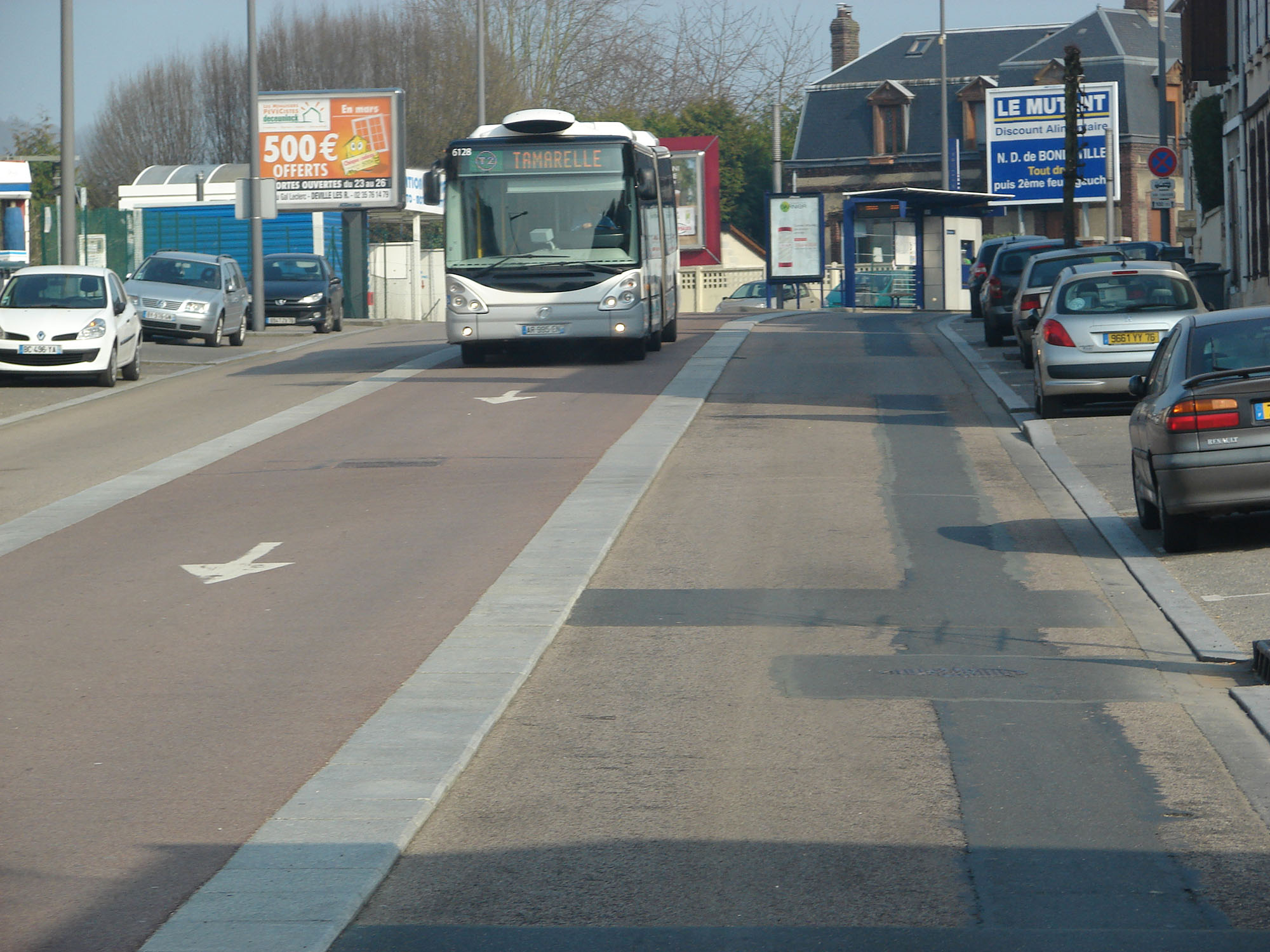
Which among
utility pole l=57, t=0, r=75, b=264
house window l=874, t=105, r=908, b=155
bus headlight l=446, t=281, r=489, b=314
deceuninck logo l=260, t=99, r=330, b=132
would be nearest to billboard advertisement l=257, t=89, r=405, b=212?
deceuninck logo l=260, t=99, r=330, b=132

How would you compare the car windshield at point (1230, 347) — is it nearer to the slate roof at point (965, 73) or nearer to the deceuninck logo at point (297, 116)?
the deceuninck logo at point (297, 116)

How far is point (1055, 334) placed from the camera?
61.3ft

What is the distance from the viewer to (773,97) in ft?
245

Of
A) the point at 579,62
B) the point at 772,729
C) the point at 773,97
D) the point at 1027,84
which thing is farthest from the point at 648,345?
the point at 1027,84

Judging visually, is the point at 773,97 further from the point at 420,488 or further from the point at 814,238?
the point at 420,488

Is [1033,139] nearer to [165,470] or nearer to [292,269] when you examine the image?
[292,269]

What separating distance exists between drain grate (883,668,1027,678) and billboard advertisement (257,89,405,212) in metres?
45.7

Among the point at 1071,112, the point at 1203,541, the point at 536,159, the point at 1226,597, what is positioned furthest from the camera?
the point at 1071,112

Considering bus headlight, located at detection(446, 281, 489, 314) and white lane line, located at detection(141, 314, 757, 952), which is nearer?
white lane line, located at detection(141, 314, 757, 952)

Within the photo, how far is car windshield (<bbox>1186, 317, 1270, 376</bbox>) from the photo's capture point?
11.3m

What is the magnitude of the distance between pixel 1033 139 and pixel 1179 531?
47.3m

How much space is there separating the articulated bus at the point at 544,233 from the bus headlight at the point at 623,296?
1cm

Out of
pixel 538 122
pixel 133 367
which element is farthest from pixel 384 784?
pixel 133 367

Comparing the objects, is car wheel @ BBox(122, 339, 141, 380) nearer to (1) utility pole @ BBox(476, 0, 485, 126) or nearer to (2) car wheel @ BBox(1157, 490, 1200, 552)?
(2) car wheel @ BBox(1157, 490, 1200, 552)
